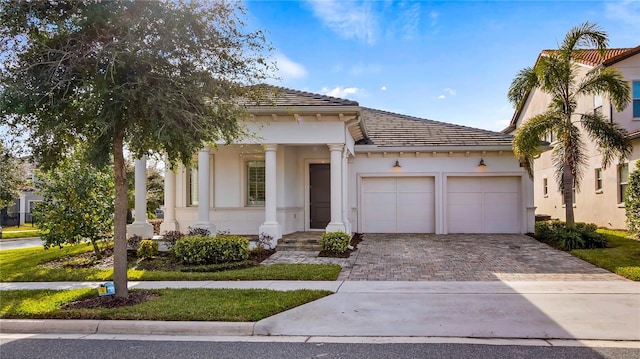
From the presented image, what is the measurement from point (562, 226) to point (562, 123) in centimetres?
315

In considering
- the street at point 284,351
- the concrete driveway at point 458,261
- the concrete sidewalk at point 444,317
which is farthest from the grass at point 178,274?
the street at point 284,351

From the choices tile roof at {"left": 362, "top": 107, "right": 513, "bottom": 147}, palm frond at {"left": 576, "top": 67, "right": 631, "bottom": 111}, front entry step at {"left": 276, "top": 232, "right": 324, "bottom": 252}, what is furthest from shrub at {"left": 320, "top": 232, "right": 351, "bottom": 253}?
palm frond at {"left": 576, "top": 67, "right": 631, "bottom": 111}

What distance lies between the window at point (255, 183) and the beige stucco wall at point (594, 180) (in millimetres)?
10185

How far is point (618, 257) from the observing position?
34.2ft

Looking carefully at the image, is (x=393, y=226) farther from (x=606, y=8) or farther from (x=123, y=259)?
(x=123, y=259)

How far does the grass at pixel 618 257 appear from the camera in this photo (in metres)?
9.03

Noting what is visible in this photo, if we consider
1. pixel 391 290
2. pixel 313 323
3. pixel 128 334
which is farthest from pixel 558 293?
pixel 128 334

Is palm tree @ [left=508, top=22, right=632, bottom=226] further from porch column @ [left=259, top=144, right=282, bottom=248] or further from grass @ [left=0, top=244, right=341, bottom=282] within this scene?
grass @ [left=0, top=244, right=341, bottom=282]

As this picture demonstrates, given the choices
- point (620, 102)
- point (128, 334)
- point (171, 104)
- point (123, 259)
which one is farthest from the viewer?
point (620, 102)

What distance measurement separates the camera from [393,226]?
16.5 m

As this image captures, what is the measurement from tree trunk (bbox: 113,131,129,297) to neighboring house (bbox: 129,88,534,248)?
220 inches

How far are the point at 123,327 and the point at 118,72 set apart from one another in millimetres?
3650

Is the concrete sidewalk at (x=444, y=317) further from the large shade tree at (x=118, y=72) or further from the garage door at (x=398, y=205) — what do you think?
the garage door at (x=398, y=205)

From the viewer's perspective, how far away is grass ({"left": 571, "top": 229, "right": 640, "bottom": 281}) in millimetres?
9027
